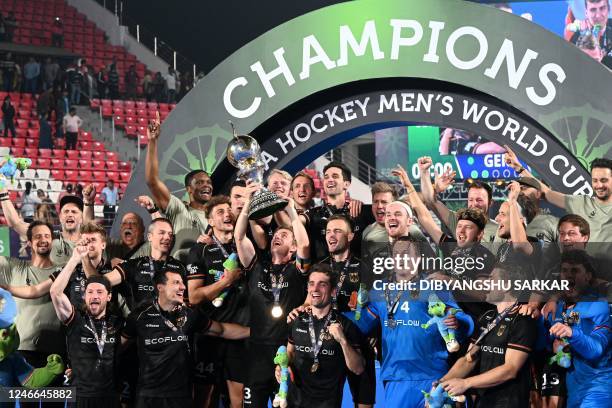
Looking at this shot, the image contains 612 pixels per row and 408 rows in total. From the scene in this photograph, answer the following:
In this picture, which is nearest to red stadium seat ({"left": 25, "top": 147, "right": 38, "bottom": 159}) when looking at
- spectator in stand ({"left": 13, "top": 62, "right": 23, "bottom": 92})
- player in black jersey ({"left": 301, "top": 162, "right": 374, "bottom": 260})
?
spectator in stand ({"left": 13, "top": 62, "right": 23, "bottom": 92})

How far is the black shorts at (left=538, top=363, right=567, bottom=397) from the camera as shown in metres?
7.20

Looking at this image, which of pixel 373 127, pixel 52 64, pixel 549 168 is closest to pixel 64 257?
pixel 373 127

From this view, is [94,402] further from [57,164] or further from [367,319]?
[57,164]

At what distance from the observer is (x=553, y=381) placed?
287 inches

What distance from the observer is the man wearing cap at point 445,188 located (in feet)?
26.3

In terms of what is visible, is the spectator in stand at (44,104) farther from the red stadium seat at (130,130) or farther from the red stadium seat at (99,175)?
the red stadium seat at (130,130)

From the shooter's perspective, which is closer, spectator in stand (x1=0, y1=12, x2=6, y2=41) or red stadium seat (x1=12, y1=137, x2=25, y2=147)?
red stadium seat (x1=12, y1=137, x2=25, y2=147)

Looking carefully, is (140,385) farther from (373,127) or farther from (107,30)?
(107,30)

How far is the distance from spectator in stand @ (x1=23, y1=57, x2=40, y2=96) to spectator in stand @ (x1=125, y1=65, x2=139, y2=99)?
2.42m

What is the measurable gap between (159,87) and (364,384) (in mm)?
19917

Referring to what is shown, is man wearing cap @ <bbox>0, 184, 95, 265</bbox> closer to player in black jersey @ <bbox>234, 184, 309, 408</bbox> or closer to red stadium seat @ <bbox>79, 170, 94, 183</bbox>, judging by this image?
player in black jersey @ <bbox>234, 184, 309, 408</bbox>

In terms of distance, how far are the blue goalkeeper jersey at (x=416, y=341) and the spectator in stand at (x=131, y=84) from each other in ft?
64.8

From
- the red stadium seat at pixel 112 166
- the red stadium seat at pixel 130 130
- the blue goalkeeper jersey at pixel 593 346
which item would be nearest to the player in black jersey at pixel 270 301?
the blue goalkeeper jersey at pixel 593 346

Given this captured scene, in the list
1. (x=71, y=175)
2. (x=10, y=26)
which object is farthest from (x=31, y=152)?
(x=10, y=26)
